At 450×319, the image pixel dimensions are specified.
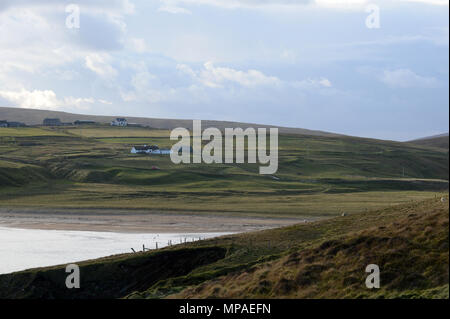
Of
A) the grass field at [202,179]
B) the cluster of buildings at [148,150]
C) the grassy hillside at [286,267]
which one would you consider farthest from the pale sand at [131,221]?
the cluster of buildings at [148,150]

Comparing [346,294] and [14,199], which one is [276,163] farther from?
[346,294]

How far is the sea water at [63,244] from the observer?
51.7 m

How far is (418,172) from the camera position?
16050cm

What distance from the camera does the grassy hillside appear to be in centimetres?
2763

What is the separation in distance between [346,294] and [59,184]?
92.1 metres

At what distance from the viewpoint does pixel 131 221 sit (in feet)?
260

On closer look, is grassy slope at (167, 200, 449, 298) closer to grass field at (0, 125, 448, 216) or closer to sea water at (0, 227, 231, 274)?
sea water at (0, 227, 231, 274)

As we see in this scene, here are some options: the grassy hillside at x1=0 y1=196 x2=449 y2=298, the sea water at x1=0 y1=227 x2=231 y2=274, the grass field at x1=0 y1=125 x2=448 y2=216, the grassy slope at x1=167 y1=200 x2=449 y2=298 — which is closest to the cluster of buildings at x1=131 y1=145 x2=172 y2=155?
the grass field at x1=0 y1=125 x2=448 y2=216

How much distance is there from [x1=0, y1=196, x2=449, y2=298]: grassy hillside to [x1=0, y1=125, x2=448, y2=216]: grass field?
38752mm

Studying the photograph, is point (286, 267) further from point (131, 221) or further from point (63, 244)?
point (131, 221)

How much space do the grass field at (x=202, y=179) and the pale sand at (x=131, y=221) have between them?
4024 mm

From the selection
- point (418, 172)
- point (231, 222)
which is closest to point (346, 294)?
point (231, 222)

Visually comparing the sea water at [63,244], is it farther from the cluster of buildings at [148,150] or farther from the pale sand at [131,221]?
the cluster of buildings at [148,150]

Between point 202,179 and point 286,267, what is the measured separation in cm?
8907
